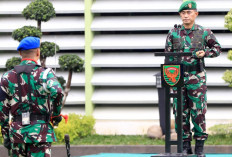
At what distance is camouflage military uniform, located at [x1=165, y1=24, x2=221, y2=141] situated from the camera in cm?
904

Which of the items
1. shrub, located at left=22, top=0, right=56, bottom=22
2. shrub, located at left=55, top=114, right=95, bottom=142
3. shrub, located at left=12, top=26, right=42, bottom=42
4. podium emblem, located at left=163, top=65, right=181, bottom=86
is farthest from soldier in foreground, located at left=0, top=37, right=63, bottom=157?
shrub, located at left=22, top=0, right=56, bottom=22

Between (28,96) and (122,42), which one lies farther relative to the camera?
(122,42)

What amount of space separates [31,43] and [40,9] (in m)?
5.57

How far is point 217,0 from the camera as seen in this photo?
13.6 m

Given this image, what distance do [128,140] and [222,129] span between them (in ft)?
4.99

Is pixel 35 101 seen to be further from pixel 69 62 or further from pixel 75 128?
pixel 69 62

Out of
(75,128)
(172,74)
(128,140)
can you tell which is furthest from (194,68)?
(75,128)

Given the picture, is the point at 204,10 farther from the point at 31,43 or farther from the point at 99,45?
the point at 31,43

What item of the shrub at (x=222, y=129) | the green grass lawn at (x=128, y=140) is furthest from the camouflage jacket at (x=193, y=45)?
the shrub at (x=222, y=129)

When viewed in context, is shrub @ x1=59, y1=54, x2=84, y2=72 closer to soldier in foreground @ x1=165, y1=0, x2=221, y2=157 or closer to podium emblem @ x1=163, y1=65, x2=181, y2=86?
soldier in foreground @ x1=165, y1=0, x2=221, y2=157

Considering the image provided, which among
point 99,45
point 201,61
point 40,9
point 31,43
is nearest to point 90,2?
point 99,45

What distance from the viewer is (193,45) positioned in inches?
357

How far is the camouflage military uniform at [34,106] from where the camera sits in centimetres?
679

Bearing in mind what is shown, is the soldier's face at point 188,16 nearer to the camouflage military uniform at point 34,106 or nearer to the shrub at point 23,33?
the camouflage military uniform at point 34,106
